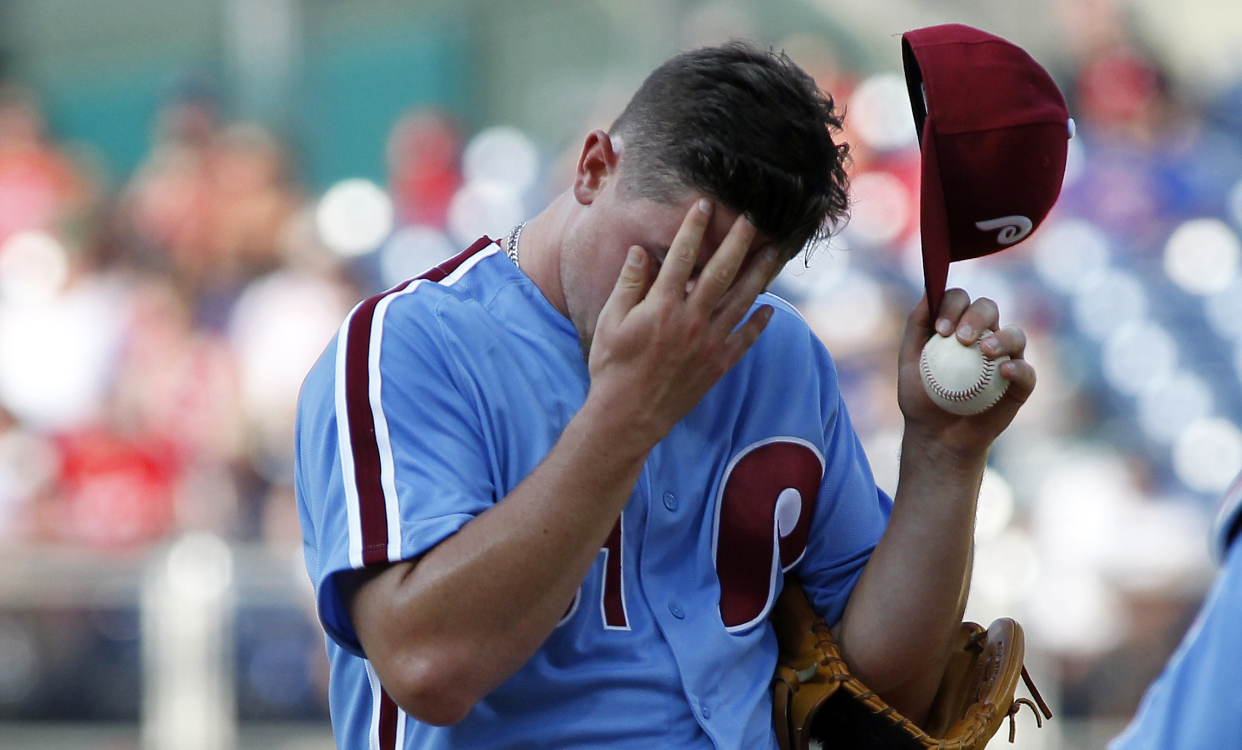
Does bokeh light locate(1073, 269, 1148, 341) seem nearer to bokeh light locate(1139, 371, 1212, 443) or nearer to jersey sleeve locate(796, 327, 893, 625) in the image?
bokeh light locate(1139, 371, 1212, 443)

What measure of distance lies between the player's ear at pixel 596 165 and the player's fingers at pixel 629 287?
0.45 ft

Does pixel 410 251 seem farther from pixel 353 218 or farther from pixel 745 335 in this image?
pixel 745 335

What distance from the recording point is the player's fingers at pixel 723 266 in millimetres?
1389

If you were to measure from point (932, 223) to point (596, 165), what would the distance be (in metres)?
0.42

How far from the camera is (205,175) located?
21.5 ft

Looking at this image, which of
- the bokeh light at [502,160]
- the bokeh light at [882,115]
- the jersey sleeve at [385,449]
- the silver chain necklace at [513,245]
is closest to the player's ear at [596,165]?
the silver chain necklace at [513,245]

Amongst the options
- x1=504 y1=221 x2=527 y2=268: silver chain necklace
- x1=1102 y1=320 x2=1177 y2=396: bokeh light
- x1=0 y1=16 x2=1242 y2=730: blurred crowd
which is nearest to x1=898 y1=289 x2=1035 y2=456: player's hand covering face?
x1=504 y1=221 x2=527 y2=268: silver chain necklace

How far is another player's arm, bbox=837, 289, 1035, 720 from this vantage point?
1602 millimetres

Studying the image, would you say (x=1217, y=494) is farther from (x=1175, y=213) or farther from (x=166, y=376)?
(x=166, y=376)

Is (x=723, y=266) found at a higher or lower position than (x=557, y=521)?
higher

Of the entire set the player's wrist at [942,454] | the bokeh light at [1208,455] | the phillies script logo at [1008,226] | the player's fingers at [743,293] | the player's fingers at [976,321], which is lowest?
the bokeh light at [1208,455]

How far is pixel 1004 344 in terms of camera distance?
1522 millimetres

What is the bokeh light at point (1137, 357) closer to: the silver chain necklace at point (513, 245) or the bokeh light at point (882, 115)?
the bokeh light at point (882, 115)

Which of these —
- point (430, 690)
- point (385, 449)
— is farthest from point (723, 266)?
point (430, 690)
